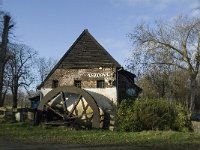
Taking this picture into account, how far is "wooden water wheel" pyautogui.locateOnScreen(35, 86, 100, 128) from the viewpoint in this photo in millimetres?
28844

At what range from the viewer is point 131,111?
85.9 ft

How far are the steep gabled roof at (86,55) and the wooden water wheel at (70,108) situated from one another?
338 cm

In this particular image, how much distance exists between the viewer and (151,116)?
25.8 m

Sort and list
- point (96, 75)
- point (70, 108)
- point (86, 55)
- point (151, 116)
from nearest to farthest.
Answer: point (151, 116), point (70, 108), point (96, 75), point (86, 55)

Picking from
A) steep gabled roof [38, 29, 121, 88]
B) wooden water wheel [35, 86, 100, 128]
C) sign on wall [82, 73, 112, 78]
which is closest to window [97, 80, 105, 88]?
sign on wall [82, 73, 112, 78]

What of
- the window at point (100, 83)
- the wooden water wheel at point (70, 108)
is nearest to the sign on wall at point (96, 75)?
the window at point (100, 83)

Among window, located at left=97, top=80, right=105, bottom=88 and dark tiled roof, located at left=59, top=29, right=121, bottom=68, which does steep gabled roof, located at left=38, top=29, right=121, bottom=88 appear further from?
window, located at left=97, top=80, right=105, bottom=88

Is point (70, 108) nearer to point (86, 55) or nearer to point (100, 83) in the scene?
point (100, 83)

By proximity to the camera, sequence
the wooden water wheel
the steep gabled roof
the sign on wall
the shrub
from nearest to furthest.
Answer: the shrub
the wooden water wheel
the sign on wall
the steep gabled roof

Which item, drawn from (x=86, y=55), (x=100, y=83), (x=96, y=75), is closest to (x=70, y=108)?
(x=100, y=83)

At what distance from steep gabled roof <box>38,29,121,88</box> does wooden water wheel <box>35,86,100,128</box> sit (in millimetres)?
3382

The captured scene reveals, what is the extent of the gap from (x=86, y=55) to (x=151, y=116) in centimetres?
1006

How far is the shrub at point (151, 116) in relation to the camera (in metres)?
25.9

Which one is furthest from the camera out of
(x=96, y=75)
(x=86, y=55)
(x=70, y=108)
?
(x=86, y=55)
